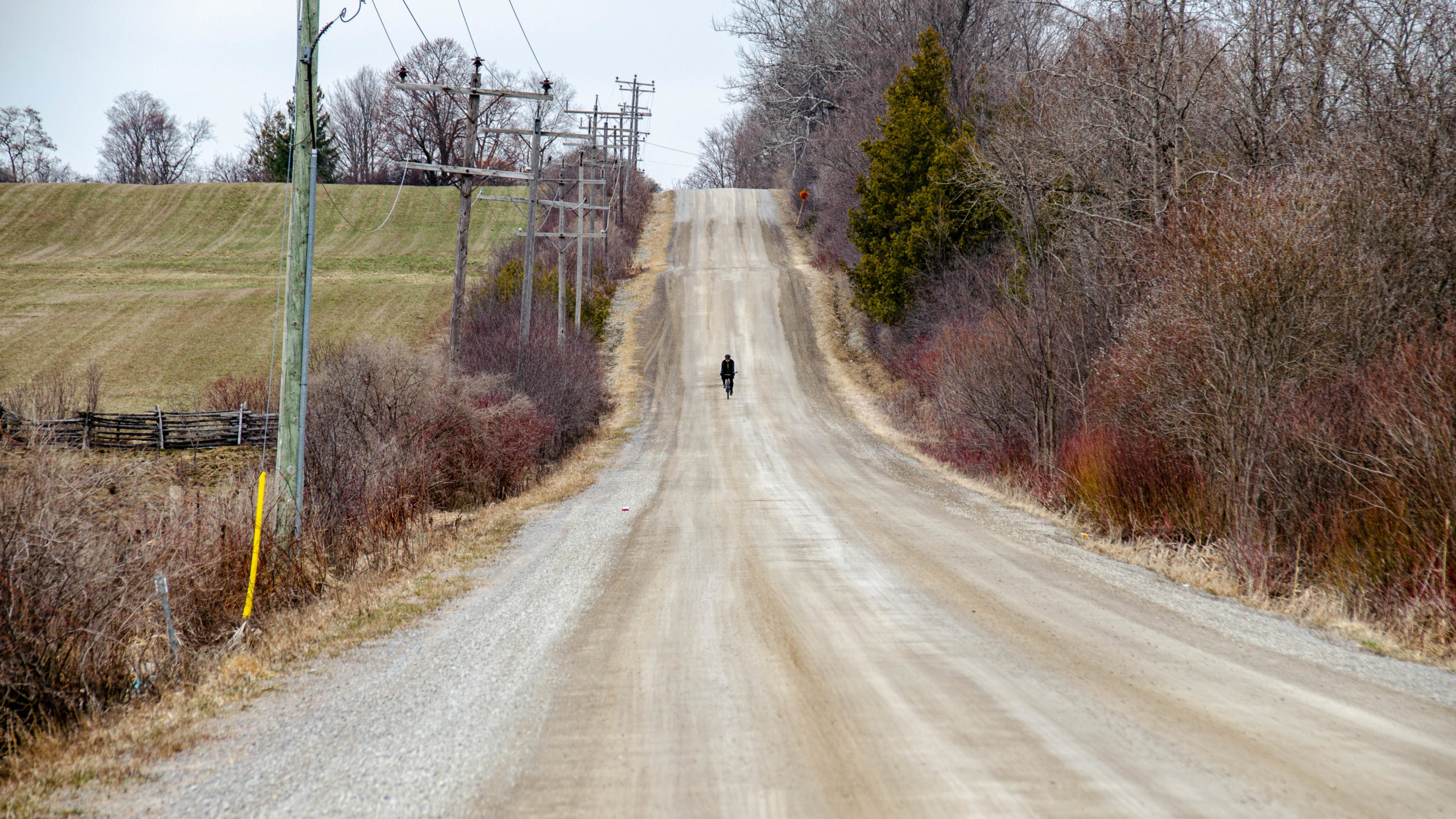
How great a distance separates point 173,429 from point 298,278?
21.7 m

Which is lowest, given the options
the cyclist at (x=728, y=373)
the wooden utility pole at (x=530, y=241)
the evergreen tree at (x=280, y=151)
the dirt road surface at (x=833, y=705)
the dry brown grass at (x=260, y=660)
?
the dry brown grass at (x=260, y=660)

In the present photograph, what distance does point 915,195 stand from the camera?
31.9m

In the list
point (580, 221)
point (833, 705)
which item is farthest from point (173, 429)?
point (833, 705)

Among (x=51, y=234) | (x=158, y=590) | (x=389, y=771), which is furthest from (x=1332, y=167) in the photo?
(x=51, y=234)

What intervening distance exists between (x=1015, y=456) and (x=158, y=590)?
15399mm

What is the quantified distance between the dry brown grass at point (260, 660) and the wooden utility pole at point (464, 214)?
7916 mm

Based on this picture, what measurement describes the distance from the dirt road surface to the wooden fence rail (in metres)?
20.9

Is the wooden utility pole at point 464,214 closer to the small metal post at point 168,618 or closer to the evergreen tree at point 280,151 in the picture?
the small metal post at point 168,618

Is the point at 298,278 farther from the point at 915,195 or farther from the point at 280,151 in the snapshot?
the point at 280,151

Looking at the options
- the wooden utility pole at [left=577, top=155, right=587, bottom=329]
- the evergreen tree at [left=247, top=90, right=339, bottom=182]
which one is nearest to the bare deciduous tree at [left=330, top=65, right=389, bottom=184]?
the evergreen tree at [left=247, top=90, right=339, bottom=182]

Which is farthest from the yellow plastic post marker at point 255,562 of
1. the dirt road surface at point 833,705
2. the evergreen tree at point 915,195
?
the evergreen tree at point 915,195

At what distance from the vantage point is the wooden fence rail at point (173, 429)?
2619 centimetres

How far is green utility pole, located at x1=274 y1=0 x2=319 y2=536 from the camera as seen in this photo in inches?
369

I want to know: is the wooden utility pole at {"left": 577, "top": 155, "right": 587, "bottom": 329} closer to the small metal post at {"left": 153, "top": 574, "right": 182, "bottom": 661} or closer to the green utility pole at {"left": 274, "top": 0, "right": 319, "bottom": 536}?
the green utility pole at {"left": 274, "top": 0, "right": 319, "bottom": 536}
